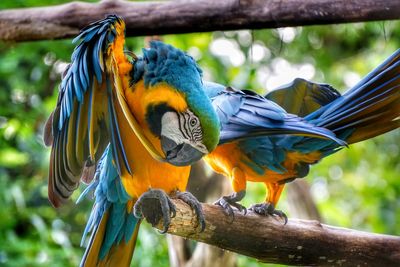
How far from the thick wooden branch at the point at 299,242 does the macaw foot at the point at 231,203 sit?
2cm

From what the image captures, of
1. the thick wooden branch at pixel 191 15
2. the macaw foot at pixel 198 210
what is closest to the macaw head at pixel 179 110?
the macaw foot at pixel 198 210

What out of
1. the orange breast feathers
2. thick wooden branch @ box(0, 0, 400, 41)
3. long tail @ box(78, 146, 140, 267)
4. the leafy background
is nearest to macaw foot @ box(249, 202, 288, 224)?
the orange breast feathers

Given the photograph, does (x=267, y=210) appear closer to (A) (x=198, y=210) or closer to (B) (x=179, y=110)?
(A) (x=198, y=210)

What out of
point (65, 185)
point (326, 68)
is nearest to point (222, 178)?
point (65, 185)

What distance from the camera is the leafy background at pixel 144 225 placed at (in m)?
3.04

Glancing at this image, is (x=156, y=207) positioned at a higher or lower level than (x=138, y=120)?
lower

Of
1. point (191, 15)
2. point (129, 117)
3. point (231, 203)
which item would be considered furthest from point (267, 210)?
point (191, 15)

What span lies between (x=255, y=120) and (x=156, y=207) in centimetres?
33

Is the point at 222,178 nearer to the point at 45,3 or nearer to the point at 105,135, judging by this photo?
the point at 105,135

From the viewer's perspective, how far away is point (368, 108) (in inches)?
65.4

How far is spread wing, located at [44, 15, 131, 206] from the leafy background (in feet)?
3.39

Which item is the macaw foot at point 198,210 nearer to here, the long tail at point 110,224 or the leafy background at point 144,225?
the long tail at point 110,224

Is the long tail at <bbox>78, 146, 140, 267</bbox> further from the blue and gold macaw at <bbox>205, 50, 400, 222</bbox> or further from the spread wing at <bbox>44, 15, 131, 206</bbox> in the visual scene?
the blue and gold macaw at <bbox>205, 50, 400, 222</bbox>

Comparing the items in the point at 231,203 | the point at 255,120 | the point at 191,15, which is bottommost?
the point at 231,203
